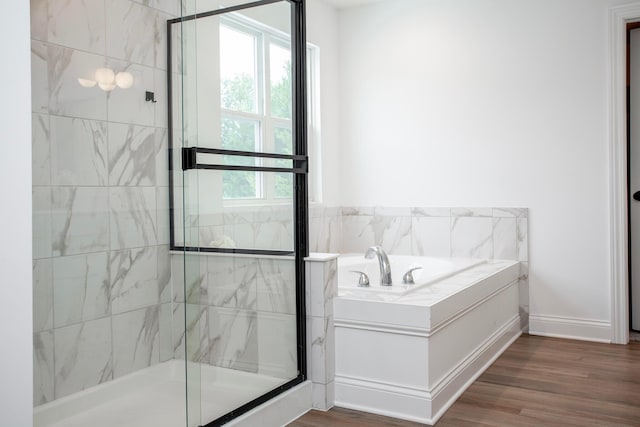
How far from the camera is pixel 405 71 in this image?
173 inches

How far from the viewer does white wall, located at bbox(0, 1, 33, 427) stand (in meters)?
0.67

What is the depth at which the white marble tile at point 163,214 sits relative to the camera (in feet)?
6.00

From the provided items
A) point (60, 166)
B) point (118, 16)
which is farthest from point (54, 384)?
point (118, 16)

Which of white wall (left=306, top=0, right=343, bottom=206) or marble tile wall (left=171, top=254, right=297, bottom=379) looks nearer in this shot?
marble tile wall (left=171, top=254, right=297, bottom=379)

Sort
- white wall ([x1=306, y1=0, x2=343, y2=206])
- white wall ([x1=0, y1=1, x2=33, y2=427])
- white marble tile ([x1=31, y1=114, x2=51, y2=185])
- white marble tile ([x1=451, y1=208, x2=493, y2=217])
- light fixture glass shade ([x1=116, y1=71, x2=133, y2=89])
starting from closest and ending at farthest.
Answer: white wall ([x1=0, y1=1, x2=33, y2=427]) < white marble tile ([x1=31, y1=114, x2=51, y2=185]) < light fixture glass shade ([x1=116, y1=71, x2=133, y2=89]) < white marble tile ([x1=451, y1=208, x2=493, y2=217]) < white wall ([x1=306, y1=0, x2=343, y2=206])

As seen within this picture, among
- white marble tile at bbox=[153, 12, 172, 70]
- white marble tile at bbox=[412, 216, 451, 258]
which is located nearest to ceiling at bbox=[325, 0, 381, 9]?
white marble tile at bbox=[412, 216, 451, 258]

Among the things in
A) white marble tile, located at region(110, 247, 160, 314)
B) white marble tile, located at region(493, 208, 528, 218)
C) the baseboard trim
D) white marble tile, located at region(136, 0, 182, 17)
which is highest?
white marble tile, located at region(136, 0, 182, 17)

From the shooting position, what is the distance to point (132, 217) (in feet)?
5.89

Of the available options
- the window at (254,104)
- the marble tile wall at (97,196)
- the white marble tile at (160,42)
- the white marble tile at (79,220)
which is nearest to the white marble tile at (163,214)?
the marble tile wall at (97,196)

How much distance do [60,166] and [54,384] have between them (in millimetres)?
605

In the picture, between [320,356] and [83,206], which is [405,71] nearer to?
[320,356]

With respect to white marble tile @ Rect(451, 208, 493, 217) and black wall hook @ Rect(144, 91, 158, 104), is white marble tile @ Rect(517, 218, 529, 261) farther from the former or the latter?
black wall hook @ Rect(144, 91, 158, 104)

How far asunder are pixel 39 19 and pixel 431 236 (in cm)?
321

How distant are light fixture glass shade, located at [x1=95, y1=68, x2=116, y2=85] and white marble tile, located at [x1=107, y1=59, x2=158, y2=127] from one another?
0.02 m
